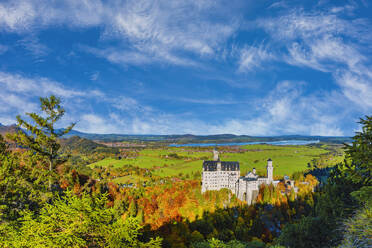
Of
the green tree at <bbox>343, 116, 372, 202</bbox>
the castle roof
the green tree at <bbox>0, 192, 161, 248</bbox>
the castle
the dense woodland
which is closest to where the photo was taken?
the green tree at <bbox>0, 192, 161, 248</bbox>

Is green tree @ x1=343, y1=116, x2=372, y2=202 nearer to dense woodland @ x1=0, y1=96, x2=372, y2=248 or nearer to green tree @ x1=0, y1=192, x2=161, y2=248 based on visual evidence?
dense woodland @ x1=0, y1=96, x2=372, y2=248

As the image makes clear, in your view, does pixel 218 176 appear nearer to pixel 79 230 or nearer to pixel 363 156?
pixel 363 156

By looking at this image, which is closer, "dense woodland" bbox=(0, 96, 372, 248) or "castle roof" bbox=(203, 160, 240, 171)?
"dense woodland" bbox=(0, 96, 372, 248)

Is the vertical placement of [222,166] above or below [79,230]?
below

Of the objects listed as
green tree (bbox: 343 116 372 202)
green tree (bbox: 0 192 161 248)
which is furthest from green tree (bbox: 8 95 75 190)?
green tree (bbox: 343 116 372 202)

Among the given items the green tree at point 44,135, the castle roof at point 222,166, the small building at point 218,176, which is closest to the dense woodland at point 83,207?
the green tree at point 44,135

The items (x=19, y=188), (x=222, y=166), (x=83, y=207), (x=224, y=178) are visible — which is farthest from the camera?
(x=222, y=166)

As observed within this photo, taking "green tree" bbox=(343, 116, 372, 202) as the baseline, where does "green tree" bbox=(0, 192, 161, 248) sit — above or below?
below

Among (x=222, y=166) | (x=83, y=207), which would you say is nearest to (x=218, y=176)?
(x=222, y=166)

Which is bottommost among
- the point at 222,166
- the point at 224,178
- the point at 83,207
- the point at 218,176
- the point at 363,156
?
the point at 224,178

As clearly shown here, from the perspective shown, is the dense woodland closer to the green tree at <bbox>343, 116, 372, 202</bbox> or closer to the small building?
the green tree at <bbox>343, 116, 372, 202</bbox>

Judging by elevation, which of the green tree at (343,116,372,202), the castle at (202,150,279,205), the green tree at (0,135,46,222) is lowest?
the castle at (202,150,279,205)

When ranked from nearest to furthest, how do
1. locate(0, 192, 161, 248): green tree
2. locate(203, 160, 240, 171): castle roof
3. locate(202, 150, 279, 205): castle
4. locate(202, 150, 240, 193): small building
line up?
locate(0, 192, 161, 248): green tree, locate(202, 150, 279, 205): castle, locate(202, 150, 240, 193): small building, locate(203, 160, 240, 171): castle roof

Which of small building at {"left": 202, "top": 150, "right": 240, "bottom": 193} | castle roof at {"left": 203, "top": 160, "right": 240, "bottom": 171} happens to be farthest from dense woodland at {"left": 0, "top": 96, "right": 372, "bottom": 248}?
castle roof at {"left": 203, "top": 160, "right": 240, "bottom": 171}
